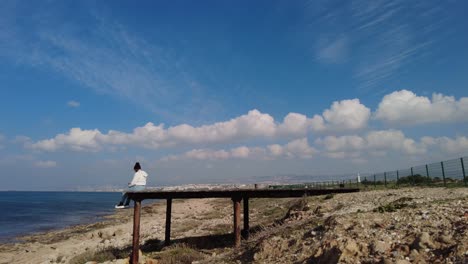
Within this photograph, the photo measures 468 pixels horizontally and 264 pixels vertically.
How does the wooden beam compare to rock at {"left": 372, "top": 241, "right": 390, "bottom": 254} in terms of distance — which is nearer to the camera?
rock at {"left": 372, "top": 241, "right": 390, "bottom": 254}

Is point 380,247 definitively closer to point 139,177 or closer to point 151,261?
point 151,261

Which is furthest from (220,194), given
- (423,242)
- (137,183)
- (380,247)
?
(423,242)

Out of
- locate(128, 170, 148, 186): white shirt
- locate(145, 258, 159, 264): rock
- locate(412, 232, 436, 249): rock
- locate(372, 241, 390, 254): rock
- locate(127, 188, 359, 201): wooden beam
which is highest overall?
locate(128, 170, 148, 186): white shirt

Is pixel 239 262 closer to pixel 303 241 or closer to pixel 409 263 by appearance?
pixel 303 241

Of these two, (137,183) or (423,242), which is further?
(137,183)

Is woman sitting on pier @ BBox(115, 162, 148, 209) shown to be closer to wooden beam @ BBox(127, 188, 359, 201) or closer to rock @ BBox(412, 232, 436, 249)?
wooden beam @ BBox(127, 188, 359, 201)

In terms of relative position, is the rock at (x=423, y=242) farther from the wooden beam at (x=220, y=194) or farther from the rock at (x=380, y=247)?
the wooden beam at (x=220, y=194)

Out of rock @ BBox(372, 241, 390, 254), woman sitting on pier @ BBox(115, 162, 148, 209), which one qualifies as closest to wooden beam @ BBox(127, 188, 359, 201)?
woman sitting on pier @ BBox(115, 162, 148, 209)

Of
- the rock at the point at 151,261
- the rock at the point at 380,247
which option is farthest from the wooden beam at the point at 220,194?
the rock at the point at 380,247

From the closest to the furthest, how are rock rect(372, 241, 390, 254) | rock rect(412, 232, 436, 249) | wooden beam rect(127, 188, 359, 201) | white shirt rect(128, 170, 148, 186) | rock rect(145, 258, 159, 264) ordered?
rock rect(412, 232, 436, 249), rock rect(372, 241, 390, 254), rock rect(145, 258, 159, 264), white shirt rect(128, 170, 148, 186), wooden beam rect(127, 188, 359, 201)

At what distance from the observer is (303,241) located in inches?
462

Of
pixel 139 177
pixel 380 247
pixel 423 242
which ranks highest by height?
pixel 139 177

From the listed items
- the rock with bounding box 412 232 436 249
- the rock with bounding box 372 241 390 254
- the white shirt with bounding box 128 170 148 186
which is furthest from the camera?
the white shirt with bounding box 128 170 148 186

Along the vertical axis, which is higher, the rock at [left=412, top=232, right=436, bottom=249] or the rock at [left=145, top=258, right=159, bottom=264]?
the rock at [left=412, top=232, right=436, bottom=249]
